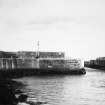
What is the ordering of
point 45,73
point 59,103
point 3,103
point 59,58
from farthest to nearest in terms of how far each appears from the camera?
point 59,58
point 45,73
point 59,103
point 3,103

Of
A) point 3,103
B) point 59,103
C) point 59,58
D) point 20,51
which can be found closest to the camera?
point 3,103

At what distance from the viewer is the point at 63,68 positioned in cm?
9994

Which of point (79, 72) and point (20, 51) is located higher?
point (20, 51)

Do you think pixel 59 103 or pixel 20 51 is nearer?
pixel 59 103

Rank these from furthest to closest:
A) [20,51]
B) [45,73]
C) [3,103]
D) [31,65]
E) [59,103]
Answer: [20,51] < [31,65] < [45,73] < [59,103] < [3,103]

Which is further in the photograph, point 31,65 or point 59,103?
point 31,65

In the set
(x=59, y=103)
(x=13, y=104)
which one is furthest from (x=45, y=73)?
(x=13, y=104)

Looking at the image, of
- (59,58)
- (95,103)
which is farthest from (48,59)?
(95,103)

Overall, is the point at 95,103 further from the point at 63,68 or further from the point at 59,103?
the point at 63,68

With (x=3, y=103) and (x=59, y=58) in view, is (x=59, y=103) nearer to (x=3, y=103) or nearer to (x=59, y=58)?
(x=3, y=103)

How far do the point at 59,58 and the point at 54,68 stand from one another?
750cm

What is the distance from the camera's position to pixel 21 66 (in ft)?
327

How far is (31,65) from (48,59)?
7.09 metres

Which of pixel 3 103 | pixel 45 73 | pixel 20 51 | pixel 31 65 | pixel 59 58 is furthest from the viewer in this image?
pixel 20 51
